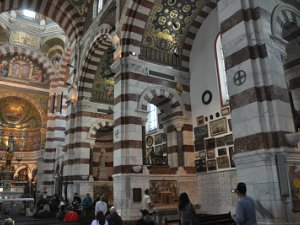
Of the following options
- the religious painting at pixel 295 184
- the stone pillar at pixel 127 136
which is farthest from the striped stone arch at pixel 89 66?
the religious painting at pixel 295 184

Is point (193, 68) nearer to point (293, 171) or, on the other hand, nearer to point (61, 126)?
point (293, 171)

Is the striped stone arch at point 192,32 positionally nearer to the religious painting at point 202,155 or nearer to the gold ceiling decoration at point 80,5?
the religious painting at point 202,155

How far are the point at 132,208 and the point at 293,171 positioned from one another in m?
5.33

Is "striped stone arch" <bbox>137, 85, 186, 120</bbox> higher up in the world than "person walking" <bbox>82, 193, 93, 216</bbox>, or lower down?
higher up

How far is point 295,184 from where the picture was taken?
490 cm

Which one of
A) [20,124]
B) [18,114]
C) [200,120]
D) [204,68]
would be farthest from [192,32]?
[20,124]

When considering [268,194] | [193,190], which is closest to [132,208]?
[193,190]

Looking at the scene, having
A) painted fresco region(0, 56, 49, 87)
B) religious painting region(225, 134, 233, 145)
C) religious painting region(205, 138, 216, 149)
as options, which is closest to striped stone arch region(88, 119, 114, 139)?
religious painting region(205, 138, 216, 149)

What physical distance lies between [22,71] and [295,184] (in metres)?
21.9

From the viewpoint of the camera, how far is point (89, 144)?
13133 mm

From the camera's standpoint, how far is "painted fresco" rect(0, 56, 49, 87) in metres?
21.4

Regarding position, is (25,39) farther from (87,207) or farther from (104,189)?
(87,207)

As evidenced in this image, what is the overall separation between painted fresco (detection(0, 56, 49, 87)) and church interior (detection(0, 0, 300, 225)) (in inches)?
154

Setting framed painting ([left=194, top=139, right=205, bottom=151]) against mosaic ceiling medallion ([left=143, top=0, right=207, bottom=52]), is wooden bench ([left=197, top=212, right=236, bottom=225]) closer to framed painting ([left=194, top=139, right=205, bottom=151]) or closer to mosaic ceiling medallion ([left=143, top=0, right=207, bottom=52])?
framed painting ([left=194, top=139, right=205, bottom=151])
